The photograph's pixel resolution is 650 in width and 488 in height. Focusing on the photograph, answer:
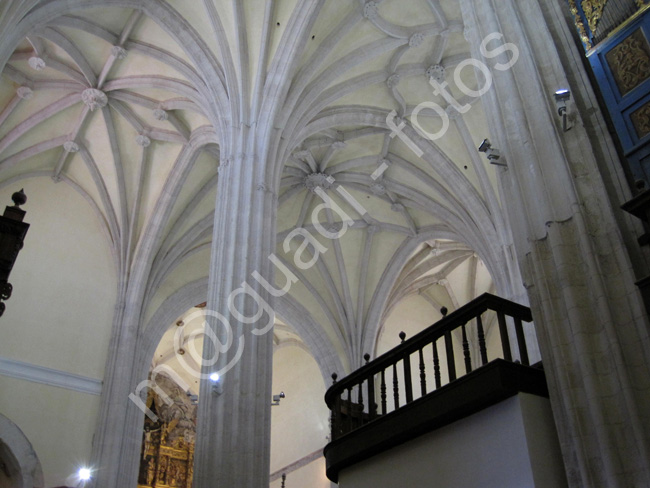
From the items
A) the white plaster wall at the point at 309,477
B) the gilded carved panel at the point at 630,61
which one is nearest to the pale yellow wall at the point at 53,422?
the white plaster wall at the point at 309,477

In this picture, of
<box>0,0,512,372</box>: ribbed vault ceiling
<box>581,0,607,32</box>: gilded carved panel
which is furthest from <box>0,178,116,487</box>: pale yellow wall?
<box>581,0,607,32</box>: gilded carved panel

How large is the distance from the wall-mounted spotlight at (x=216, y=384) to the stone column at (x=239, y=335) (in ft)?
0.13

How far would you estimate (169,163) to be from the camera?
1552cm

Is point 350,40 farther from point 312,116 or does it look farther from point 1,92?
point 1,92

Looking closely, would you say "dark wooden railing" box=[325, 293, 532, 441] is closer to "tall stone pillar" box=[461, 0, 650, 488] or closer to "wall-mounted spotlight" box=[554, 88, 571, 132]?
"tall stone pillar" box=[461, 0, 650, 488]

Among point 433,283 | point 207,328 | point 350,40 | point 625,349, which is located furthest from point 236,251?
point 433,283

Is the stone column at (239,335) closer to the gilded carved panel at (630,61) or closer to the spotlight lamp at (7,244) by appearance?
the spotlight lamp at (7,244)

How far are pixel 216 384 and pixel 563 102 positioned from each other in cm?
560

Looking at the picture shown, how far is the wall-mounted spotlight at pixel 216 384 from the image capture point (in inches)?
342

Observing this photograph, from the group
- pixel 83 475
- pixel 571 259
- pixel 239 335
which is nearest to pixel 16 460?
pixel 83 475

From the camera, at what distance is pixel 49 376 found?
13547 millimetres

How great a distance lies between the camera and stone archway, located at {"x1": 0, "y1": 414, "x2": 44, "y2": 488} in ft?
40.5

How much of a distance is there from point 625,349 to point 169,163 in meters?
12.8

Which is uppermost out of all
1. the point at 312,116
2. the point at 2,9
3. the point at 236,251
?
the point at 312,116
